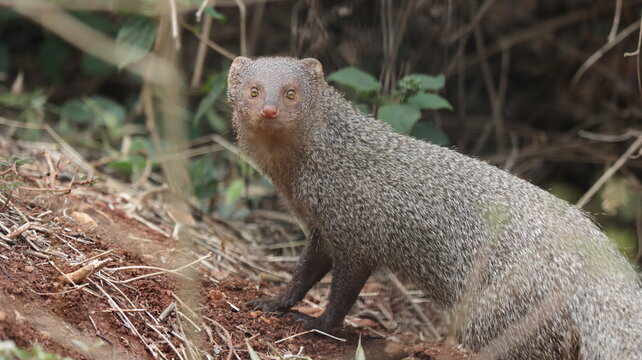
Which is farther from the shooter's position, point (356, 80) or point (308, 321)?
point (356, 80)

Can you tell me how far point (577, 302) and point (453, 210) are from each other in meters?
0.76

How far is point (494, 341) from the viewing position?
3.66 meters

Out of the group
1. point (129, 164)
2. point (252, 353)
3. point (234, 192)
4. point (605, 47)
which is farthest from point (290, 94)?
point (605, 47)

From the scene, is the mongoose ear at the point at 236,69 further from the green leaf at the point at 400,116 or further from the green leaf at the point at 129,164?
the green leaf at the point at 129,164

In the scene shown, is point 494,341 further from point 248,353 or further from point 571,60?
point 571,60

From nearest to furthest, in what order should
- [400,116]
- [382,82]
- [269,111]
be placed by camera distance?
[269,111], [400,116], [382,82]

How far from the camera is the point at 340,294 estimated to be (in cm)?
402

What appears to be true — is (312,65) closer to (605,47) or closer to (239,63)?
(239,63)

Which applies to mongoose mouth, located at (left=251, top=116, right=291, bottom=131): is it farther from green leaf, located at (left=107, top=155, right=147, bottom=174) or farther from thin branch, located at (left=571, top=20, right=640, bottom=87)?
thin branch, located at (left=571, top=20, right=640, bottom=87)

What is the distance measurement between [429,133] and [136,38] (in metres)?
2.00

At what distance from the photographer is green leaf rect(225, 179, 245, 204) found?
→ 5473 millimetres

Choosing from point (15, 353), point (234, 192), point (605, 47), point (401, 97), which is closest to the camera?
point (15, 353)

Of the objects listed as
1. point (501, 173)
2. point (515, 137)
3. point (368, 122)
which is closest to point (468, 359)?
point (501, 173)

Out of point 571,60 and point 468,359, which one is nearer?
point 468,359
